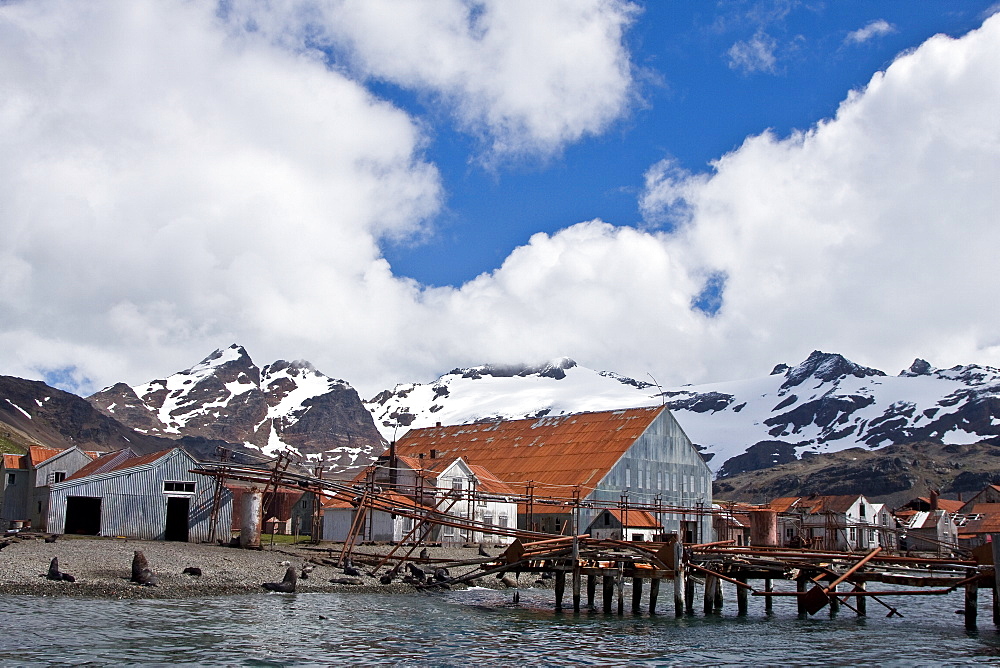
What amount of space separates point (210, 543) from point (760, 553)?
31.5 metres

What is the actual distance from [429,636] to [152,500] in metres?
31.1

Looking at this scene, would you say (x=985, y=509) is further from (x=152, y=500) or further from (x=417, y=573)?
(x=152, y=500)

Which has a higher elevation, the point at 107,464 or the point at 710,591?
the point at 107,464

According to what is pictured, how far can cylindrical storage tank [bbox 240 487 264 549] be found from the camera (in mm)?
53000

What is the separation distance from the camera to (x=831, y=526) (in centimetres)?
8181

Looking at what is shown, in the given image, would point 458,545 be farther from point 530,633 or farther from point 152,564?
point 530,633

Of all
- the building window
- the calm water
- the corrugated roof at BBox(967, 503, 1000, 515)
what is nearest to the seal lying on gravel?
the calm water

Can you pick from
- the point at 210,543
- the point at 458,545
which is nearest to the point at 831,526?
the point at 458,545

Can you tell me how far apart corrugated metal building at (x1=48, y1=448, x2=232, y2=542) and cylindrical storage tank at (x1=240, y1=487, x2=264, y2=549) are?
4.47 metres

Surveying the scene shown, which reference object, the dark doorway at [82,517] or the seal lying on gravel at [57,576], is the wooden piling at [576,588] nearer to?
the seal lying on gravel at [57,576]

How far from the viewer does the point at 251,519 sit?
5341cm

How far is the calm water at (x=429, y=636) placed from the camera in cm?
2630

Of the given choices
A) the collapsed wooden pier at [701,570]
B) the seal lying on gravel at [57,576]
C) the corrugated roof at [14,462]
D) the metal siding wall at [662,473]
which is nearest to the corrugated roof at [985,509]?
the metal siding wall at [662,473]

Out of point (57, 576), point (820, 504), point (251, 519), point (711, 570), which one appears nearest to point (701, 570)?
point (711, 570)
